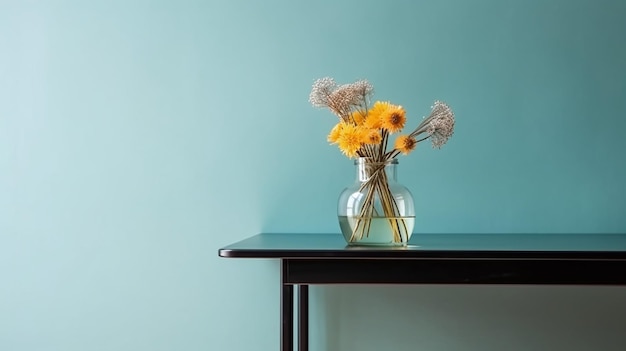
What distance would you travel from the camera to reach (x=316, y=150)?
2.02 m

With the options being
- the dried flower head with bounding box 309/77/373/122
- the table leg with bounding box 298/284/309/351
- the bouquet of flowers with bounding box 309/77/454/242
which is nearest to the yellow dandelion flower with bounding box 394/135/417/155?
the bouquet of flowers with bounding box 309/77/454/242

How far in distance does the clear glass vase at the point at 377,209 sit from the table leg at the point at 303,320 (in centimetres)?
39

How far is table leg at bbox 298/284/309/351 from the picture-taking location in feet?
6.31

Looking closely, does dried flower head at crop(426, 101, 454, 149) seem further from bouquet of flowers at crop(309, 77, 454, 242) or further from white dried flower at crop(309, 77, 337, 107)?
white dried flower at crop(309, 77, 337, 107)

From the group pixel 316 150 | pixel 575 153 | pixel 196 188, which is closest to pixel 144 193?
pixel 196 188

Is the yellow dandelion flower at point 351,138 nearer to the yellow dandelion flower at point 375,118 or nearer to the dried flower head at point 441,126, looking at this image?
the yellow dandelion flower at point 375,118

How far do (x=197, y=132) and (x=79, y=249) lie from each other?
0.47 metres

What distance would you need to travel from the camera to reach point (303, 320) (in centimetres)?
194

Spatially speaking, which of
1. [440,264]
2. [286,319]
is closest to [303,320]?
[286,319]

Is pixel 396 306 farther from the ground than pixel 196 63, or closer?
closer

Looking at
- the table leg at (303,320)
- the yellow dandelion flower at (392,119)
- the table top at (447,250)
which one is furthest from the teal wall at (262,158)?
the yellow dandelion flower at (392,119)

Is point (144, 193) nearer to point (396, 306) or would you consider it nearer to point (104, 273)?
point (104, 273)

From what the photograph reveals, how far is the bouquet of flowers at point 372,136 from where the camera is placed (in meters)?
1.53

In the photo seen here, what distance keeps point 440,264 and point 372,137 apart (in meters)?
0.30
